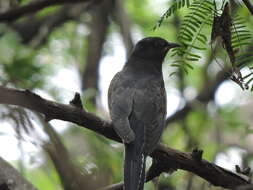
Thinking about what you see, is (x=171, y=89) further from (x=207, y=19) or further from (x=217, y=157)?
(x=207, y=19)

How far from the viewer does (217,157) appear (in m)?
7.65

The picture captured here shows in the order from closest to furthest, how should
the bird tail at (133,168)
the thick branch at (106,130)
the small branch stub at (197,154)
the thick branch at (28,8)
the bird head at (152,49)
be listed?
the thick branch at (106,130) < the small branch stub at (197,154) < the bird tail at (133,168) < the thick branch at (28,8) < the bird head at (152,49)

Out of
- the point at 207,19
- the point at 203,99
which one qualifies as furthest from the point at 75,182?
the point at 203,99

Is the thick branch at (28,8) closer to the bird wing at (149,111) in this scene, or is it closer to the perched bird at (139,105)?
the perched bird at (139,105)


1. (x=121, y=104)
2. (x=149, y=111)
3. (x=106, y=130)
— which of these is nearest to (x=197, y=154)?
(x=106, y=130)

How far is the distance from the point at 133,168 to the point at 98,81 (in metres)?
4.37

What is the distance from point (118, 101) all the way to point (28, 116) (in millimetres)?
1311

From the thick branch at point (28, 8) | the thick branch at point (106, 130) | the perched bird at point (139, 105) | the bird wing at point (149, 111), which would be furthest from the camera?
the thick branch at point (28, 8)

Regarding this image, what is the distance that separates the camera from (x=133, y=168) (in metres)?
4.84

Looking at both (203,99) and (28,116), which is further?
(203,99)

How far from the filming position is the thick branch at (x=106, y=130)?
4316 mm

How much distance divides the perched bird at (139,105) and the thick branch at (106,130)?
0.47 ft

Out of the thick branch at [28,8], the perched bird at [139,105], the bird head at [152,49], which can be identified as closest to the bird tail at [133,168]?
the perched bird at [139,105]

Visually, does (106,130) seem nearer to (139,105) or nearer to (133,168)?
(133,168)
